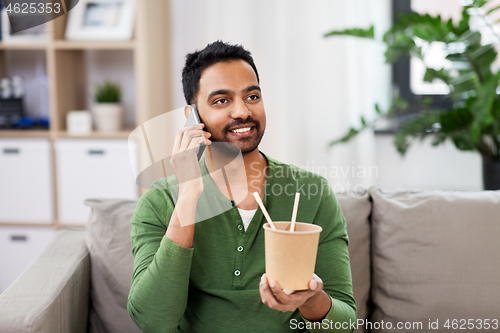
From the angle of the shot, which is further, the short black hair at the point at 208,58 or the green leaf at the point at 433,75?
the green leaf at the point at 433,75

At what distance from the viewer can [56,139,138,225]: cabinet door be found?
94.0 inches

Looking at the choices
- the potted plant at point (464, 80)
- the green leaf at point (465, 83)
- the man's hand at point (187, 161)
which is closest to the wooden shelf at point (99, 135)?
the potted plant at point (464, 80)

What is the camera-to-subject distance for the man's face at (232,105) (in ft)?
3.55

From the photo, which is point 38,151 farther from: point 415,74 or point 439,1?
point 439,1

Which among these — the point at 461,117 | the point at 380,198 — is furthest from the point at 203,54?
the point at 461,117

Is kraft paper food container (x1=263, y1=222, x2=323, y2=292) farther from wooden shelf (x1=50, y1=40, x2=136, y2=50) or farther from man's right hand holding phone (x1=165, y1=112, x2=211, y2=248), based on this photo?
wooden shelf (x1=50, y1=40, x2=136, y2=50)

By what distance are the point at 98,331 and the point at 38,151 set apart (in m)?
1.40

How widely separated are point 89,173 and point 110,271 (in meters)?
1.19

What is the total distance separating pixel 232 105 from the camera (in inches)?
42.9

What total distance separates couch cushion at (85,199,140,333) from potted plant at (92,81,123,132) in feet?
3.84

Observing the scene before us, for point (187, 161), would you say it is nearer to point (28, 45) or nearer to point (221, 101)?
point (221, 101)

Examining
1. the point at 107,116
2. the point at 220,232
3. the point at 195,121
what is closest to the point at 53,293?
the point at 220,232

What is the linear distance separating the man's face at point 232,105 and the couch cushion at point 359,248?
45 centimetres

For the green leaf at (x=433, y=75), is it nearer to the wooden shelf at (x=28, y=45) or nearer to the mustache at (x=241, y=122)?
the mustache at (x=241, y=122)
